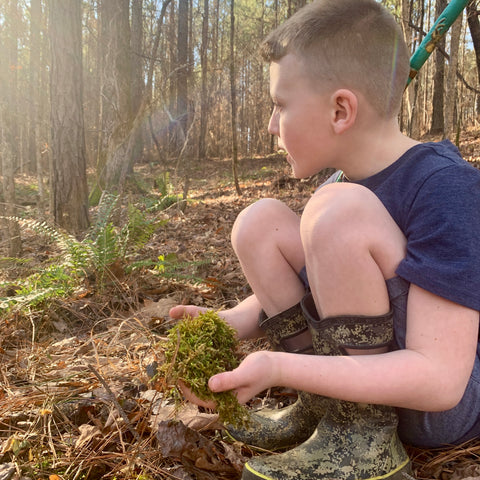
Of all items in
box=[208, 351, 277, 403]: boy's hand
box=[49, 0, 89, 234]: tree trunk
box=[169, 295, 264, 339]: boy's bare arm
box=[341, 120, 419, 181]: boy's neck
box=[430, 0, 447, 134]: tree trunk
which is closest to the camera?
box=[208, 351, 277, 403]: boy's hand

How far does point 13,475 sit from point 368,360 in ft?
3.48

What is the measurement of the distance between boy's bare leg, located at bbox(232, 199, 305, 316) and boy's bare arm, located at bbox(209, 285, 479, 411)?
41cm

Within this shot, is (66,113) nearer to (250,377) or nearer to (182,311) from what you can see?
(182,311)

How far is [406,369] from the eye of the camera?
1.09m

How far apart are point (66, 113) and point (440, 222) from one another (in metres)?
4.59

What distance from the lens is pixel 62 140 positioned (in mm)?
4812

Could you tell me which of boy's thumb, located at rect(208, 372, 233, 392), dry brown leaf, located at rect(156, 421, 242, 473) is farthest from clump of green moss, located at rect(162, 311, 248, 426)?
dry brown leaf, located at rect(156, 421, 242, 473)

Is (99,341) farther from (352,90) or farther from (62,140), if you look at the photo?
(62,140)

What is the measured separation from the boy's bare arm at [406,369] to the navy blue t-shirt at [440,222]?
53 millimetres

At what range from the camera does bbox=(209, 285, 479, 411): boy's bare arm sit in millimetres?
1094

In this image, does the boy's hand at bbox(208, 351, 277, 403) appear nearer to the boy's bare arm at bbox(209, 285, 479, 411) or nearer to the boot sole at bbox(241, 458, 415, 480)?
the boy's bare arm at bbox(209, 285, 479, 411)

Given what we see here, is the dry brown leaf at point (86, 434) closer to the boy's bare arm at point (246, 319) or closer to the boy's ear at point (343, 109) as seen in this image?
the boy's bare arm at point (246, 319)

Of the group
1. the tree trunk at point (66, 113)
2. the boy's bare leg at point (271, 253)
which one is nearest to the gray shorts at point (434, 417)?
the boy's bare leg at point (271, 253)

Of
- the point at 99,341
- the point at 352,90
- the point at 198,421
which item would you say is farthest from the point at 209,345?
the point at 99,341
